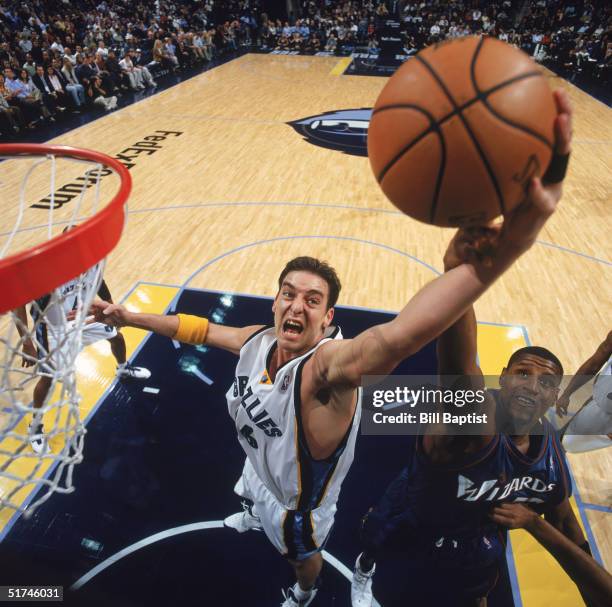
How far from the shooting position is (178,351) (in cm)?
424

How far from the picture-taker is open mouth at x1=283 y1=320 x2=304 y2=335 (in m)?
2.03

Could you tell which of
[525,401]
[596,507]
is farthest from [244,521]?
[596,507]

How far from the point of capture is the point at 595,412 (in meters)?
2.74

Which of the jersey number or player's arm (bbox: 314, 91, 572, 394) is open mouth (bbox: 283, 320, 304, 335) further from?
player's arm (bbox: 314, 91, 572, 394)

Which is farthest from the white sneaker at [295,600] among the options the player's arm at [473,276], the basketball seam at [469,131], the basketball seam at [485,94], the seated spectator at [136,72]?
the seated spectator at [136,72]

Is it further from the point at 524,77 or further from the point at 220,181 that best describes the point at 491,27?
the point at 524,77

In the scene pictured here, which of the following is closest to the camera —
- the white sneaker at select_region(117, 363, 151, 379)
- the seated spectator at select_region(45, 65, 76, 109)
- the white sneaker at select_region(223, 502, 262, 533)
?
the white sneaker at select_region(223, 502, 262, 533)

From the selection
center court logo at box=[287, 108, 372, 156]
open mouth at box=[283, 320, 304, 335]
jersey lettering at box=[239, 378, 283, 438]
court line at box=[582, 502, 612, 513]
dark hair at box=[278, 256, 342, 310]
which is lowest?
court line at box=[582, 502, 612, 513]

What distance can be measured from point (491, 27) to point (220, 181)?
1862 cm

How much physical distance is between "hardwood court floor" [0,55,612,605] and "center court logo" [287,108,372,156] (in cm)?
35

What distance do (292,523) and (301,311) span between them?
1.08 meters

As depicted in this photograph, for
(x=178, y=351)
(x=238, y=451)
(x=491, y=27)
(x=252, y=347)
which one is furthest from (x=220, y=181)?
(x=491, y=27)

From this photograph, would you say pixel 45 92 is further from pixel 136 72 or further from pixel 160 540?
pixel 160 540

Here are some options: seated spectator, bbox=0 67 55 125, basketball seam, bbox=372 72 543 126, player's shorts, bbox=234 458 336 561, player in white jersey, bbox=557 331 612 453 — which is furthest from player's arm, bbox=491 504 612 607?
seated spectator, bbox=0 67 55 125
